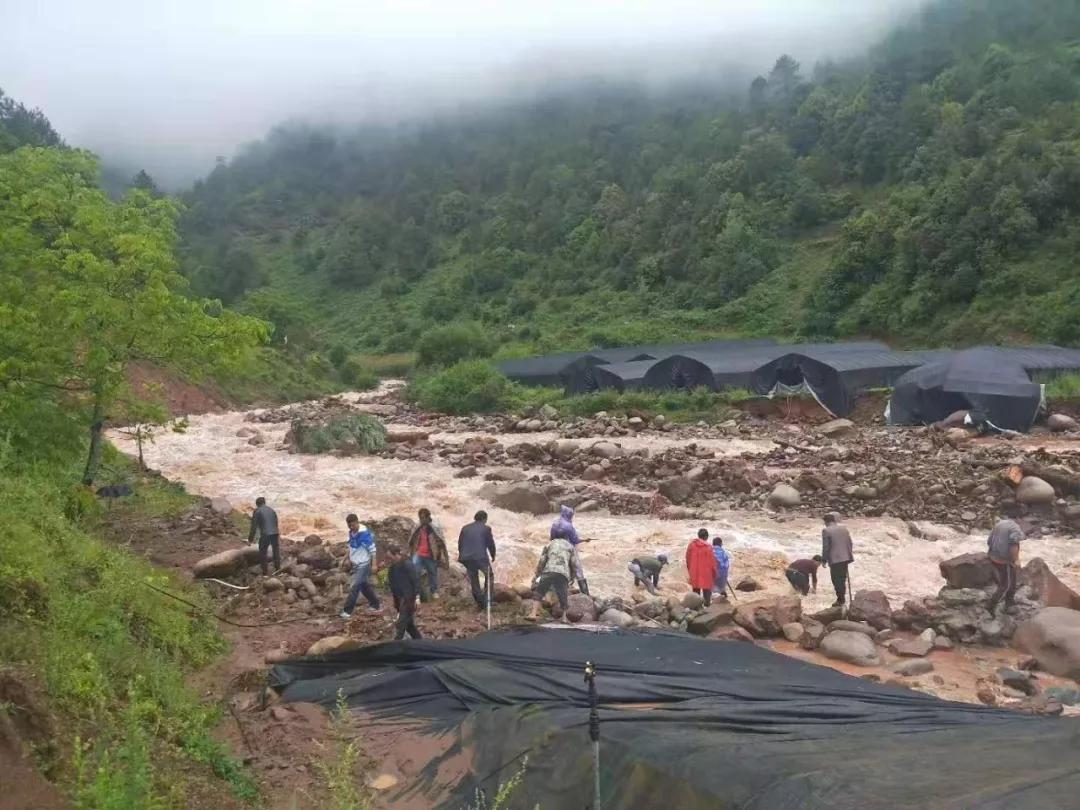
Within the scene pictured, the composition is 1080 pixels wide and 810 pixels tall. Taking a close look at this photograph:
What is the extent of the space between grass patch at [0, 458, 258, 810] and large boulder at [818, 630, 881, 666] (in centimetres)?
653

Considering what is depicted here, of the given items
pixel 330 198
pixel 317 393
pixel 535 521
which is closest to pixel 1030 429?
pixel 535 521

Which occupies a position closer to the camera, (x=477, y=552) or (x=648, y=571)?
(x=477, y=552)

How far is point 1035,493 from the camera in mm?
16797

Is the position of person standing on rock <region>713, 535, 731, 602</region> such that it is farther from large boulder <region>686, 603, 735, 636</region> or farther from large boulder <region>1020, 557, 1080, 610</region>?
large boulder <region>1020, 557, 1080, 610</region>

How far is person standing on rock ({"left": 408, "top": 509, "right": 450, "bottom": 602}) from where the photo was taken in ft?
37.2

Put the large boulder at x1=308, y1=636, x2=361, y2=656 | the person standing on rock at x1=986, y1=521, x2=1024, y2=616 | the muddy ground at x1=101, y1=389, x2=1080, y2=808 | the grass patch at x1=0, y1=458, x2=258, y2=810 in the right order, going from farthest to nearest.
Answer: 1. the person standing on rock at x1=986, y1=521, x2=1024, y2=616
2. the muddy ground at x1=101, y1=389, x2=1080, y2=808
3. the large boulder at x1=308, y1=636, x2=361, y2=656
4. the grass patch at x1=0, y1=458, x2=258, y2=810

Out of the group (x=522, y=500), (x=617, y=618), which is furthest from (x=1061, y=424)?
(x=617, y=618)

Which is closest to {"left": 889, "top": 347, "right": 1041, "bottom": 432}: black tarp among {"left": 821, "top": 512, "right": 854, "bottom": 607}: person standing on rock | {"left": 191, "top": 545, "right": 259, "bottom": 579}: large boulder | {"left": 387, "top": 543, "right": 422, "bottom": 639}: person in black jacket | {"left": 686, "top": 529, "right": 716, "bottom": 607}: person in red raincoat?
{"left": 821, "top": 512, "right": 854, "bottom": 607}: person standing on rock

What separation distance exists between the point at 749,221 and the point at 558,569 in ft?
193

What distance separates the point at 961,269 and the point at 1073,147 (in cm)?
877

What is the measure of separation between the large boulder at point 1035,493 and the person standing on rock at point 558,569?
1033 centimetres

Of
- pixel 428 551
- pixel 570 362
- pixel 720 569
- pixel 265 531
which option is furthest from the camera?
pixel 570 362

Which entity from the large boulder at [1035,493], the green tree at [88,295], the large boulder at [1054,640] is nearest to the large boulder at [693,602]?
the large boulder at [1054,640]

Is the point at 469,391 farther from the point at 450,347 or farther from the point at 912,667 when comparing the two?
the point at 912,667
